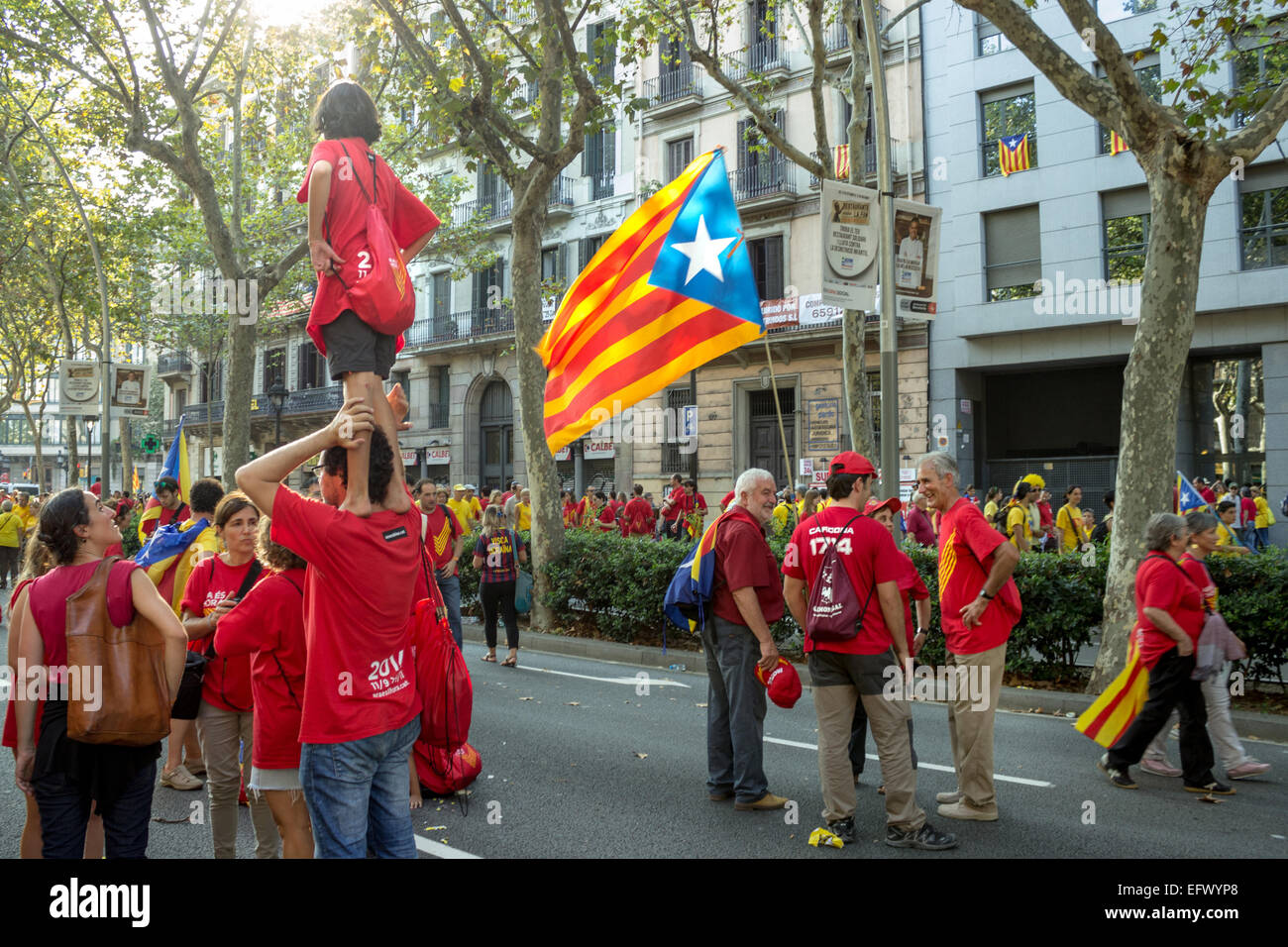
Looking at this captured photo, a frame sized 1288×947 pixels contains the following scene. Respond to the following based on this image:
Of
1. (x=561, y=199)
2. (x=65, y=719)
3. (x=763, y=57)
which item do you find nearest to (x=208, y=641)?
(x=65, y=719)

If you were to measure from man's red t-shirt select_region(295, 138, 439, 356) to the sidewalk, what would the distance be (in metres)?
6.69

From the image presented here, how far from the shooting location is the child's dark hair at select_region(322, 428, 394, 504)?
3121 mm

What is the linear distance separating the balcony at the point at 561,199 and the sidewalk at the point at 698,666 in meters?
19.6

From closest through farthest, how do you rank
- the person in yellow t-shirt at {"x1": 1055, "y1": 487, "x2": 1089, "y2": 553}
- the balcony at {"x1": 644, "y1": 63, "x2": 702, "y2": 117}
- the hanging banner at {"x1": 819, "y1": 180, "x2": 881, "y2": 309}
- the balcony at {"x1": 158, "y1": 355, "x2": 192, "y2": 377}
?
the hanging banner at {"x1": 819, "y1": 180, "x2": 881, "y2": 309}, the person in yellow t-shirt at {"x1": 1055, "y1": 487, "x2": 1089, "y2": 553}, the balcony at {"x1": 644, "y1": 63, "x2": 702, "y2": 117}, the balcony at {"x1": 158, "y1": 355, "x2": 192, "y2": 377}

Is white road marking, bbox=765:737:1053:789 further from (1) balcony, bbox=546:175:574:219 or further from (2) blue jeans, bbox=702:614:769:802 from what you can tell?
(1) balcony, bbox=546:175:574:219

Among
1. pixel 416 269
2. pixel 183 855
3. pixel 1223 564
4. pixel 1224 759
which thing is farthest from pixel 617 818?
pixel 416 269

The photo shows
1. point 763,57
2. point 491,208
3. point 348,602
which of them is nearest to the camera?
point 348,602

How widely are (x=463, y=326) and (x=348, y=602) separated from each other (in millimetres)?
33958

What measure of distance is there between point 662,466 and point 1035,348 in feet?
35.8

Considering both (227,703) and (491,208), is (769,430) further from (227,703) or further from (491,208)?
(227,703)

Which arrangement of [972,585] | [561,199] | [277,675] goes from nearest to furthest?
[277,675]
[972,585]
[561,199]

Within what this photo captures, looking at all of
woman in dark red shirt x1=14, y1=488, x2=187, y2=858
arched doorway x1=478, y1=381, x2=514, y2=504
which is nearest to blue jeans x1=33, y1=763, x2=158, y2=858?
woman in dark red shirt x1=14, y1=488, x2=187, y2=858

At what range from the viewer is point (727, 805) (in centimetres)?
596

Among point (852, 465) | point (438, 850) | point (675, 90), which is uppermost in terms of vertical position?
point (675, 90)
